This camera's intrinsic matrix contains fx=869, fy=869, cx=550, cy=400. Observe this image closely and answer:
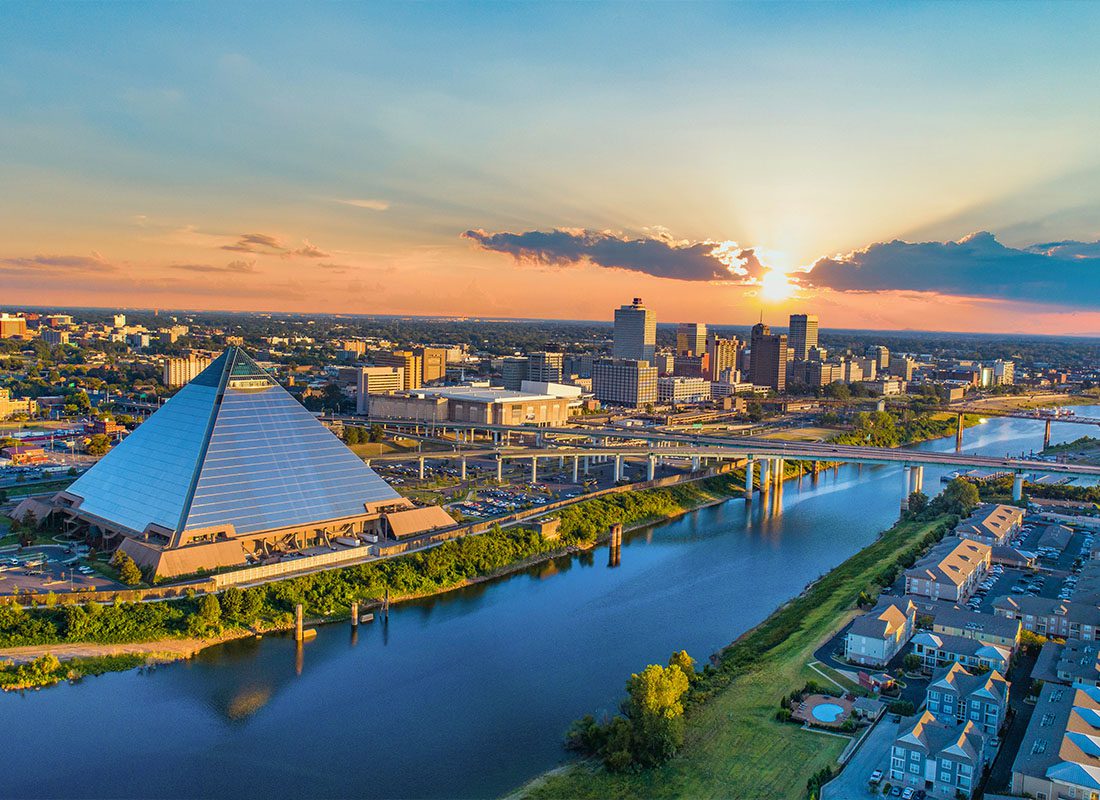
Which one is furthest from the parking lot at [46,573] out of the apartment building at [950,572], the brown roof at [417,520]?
the apartment building at [950,572]

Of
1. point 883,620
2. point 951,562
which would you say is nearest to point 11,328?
point 951,562

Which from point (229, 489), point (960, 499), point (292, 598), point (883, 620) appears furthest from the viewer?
point (960, 499)

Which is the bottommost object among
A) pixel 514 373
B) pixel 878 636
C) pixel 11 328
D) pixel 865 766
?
pixel 865 766

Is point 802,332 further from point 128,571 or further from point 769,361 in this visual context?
point 128,571

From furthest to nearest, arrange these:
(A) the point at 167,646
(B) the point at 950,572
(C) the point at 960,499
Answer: (C) the point at 960,499 → (B) the point at 950,572 → (A) the point at 167,646

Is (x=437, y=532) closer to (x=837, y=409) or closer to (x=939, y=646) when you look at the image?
(x=939, y=646)

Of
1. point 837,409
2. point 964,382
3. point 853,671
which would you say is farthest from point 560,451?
point 964,382

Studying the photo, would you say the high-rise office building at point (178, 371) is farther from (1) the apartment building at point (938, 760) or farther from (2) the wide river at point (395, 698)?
(1) the apartment building at point (938, 760)
